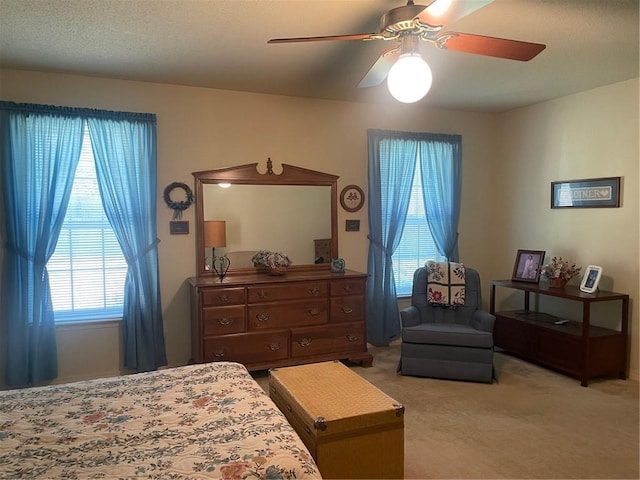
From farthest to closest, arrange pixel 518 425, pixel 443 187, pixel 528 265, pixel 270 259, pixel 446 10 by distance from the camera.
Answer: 1. pixel 443 187
2. pixel 528 265
3. pixel 270 259
4. pixel 518 425
5. pixel 446 10

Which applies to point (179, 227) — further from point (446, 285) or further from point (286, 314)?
point (446, 285)

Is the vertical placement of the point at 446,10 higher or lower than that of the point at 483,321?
higher

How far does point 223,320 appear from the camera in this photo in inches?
148

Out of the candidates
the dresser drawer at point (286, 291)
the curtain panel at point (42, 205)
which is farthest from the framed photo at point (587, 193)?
the curtain panel at point (42, 205)

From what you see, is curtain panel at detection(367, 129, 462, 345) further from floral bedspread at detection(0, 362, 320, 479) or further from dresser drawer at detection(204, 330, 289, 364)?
floral bedspread at detection(0, 362, 320, 479)

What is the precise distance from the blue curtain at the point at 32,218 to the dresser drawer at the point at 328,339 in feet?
6.56

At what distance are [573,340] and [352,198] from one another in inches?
93.9

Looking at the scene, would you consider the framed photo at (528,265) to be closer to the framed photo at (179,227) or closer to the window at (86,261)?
the framed photo at (179,227)

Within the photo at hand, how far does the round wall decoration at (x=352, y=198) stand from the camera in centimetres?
468

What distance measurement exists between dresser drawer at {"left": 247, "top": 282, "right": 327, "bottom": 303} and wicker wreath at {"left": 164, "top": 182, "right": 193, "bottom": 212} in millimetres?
993

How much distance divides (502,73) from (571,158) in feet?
4.31

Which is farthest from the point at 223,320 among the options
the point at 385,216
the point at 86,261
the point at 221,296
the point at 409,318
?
the point at 385,216

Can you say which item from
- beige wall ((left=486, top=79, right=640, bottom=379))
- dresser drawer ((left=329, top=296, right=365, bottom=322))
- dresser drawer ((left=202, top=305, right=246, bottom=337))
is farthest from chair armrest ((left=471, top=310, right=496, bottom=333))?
dresser drawer ((left=202, top=305, right=246, bottom=337))

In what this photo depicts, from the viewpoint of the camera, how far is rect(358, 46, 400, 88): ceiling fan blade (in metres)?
2.38
